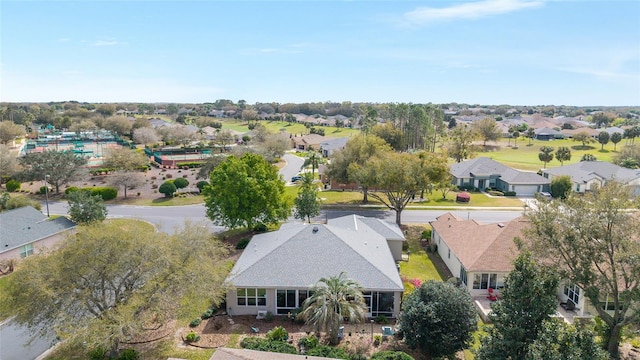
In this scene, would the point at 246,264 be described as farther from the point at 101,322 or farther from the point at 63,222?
the point at 63,222

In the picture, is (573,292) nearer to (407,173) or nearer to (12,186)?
(407,173)

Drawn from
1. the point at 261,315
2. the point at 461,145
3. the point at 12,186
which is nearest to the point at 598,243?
the point at 261,315

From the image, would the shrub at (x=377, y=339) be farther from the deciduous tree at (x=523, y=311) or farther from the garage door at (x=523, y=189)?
the garage door at (x=523, y=189)

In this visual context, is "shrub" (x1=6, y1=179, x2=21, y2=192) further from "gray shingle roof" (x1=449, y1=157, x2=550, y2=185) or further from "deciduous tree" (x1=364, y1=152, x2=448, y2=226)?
"gray shingle roof" (x1=449, y1=157, x2=550, y2=185)

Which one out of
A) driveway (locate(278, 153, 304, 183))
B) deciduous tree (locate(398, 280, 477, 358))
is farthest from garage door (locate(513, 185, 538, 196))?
deciduous tree (locate(398, 280, 477, 358))

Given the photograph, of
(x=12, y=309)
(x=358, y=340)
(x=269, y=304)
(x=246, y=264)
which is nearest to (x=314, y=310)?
(x=358, y=340)

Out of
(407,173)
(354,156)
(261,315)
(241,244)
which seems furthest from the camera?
(354,156)

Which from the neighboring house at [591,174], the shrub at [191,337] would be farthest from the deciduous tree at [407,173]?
the neighboring house at [591,174]
